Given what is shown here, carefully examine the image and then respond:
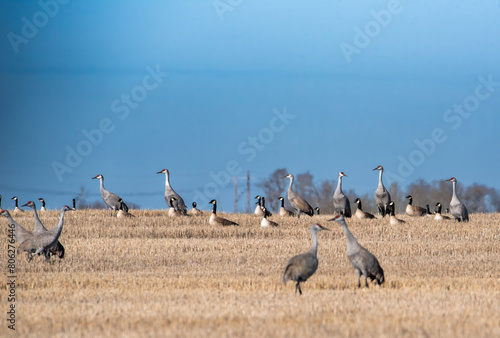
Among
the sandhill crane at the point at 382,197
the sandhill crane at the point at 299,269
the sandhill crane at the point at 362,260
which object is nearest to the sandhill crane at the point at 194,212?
the sandhill crane at the point at 382,197

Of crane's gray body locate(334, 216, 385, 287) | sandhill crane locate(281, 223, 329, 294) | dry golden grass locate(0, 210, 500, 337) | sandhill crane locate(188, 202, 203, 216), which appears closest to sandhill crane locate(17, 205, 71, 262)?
dry golden grass locate(0, 210, 500, 337)

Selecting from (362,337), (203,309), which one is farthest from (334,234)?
(362,337)

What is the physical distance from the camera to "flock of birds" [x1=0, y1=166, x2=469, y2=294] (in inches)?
477

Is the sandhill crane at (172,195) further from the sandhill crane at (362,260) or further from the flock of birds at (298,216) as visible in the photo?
the sandhill crane at (362,260)

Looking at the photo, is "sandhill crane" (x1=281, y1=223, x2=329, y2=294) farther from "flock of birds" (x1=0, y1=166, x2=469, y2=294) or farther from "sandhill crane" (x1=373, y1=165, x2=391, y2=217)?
"sandhill crane" (x1=373, y1=165, x2=391, y2=217)

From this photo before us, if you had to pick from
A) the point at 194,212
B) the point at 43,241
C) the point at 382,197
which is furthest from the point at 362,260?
the point at 194,212

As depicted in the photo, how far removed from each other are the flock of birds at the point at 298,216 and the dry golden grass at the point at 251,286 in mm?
436

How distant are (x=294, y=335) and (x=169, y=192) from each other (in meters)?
23.6

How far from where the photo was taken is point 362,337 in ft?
27.5

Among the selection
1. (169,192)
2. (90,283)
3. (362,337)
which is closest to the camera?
(362,337)

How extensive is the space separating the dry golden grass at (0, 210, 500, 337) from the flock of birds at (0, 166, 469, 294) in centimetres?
44

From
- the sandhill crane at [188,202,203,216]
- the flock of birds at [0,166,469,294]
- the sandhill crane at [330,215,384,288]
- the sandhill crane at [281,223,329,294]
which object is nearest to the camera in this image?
the sandhill crane at [281,223,329,294]

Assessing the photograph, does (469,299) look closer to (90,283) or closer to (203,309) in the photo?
(203,309)

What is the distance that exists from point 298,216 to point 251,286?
1726cm
